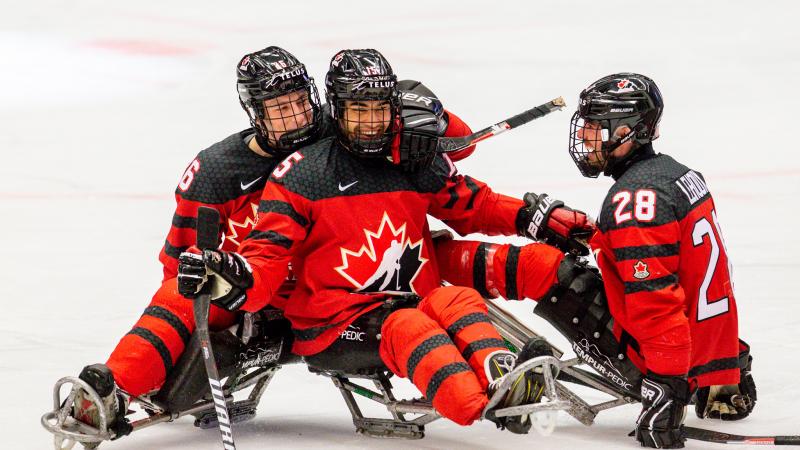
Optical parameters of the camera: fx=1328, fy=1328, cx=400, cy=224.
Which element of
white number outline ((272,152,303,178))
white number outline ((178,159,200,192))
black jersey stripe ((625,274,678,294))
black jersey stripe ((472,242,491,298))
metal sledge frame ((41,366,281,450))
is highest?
white number outline ((272,152,303,178))

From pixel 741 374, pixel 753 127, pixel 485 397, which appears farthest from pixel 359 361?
pixel 753 127

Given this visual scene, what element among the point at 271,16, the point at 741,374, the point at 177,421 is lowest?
the point at 177,421

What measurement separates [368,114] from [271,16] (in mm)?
6697

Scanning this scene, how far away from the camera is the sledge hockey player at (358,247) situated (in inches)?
158

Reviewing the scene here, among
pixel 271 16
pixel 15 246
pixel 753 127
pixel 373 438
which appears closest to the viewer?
pixel 373 438

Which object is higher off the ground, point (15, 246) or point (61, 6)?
point (61, 6)

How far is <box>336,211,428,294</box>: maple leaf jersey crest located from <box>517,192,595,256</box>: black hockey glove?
0.51 meters

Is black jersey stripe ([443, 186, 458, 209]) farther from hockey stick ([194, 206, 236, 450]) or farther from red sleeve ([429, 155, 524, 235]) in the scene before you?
hockey stick ([194, 206, 236, 450])

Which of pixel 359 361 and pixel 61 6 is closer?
pixel 359 361

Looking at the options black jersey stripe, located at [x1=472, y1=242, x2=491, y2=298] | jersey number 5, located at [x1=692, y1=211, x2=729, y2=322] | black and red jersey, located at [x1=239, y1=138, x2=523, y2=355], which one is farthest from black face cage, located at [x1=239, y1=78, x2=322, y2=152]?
jersey number 5, located at [x1=692, y1=211, x2=729, y2=322]

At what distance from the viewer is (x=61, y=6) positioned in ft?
36.2

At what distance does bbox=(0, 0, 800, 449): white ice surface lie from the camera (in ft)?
16.0

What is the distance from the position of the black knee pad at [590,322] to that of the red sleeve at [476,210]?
0.90 feet

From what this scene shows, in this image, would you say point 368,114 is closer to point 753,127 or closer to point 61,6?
point 753,127
